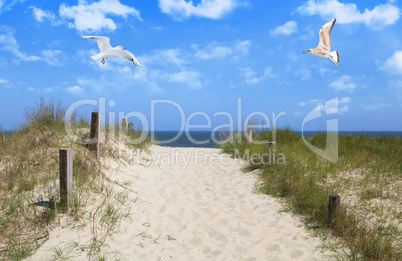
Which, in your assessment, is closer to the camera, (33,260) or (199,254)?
(33,260)

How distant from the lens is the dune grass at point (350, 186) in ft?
13.0

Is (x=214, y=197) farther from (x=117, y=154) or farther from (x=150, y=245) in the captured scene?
(x=117, y=154)

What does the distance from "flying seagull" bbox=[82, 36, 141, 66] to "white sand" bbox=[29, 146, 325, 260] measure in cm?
263

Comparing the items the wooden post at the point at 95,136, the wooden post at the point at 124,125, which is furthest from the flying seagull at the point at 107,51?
the wooden post at the point at 124,125

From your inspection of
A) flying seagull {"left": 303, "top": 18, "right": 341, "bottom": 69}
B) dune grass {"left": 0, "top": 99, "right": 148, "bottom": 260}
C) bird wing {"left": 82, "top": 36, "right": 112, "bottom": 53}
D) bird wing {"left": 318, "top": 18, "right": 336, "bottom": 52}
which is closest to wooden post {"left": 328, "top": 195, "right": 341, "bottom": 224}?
dune grass {"left": 0, "top": 99, "right": 148, "bottom": 260}

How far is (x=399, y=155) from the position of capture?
788 centimetres

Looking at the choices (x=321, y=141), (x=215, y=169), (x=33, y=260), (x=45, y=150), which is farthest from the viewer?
(x=321, y=141)

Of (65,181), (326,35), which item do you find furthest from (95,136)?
(326,35)

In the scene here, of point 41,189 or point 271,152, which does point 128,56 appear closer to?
point 41,189

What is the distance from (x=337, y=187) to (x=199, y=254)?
12.7 ft

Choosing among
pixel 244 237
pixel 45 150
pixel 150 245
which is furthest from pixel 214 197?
pixel 45 150

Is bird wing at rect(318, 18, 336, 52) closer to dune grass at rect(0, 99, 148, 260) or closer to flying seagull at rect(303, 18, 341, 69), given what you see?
flying seagull at rect(303, 18, 341, 69)

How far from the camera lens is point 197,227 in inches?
181

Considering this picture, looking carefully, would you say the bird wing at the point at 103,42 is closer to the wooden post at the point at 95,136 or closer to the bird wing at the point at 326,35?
the wooden post at the point at 95,136
